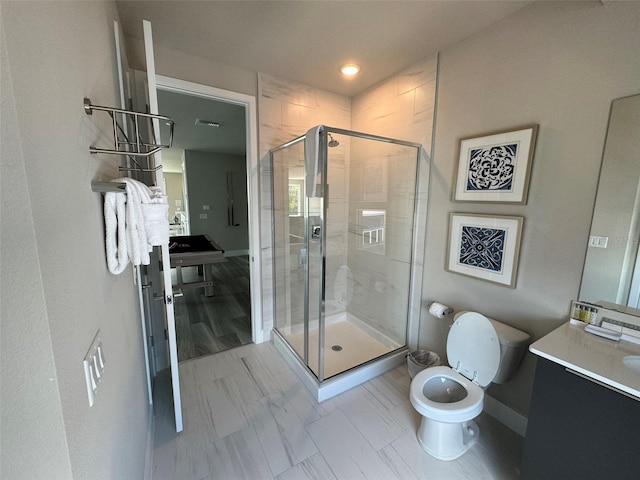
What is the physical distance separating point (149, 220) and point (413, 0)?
6.25 feet

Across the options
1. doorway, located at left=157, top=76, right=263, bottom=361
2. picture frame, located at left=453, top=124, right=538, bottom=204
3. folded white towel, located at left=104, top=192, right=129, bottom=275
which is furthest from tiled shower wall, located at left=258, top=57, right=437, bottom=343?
folded white towel, located at left=104, top=192, right=129, bottom=275

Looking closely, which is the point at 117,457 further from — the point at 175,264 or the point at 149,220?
the point at 175,264

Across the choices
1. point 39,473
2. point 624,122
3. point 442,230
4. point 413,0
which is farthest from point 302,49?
point 39,473

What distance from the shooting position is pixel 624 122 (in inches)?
53.9

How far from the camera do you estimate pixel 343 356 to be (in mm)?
2668

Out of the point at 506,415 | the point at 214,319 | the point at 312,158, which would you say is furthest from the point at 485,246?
the point at 214,319

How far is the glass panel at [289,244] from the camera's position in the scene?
8.52ft

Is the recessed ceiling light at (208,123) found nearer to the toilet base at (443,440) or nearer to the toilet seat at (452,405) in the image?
the toilet seat at (452,405)

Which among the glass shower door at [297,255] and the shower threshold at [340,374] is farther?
the glass shower door at [297,255]

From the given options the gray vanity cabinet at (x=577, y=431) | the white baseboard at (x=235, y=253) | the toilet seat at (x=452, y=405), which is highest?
the gray vanity cabinet at (x=577, y=431)

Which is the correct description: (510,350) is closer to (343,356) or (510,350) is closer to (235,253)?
(343,356)

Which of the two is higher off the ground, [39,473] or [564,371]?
[39,473]

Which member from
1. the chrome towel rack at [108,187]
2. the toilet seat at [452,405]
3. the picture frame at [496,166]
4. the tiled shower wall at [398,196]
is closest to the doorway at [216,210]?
the chrome towel rack at [108,187]

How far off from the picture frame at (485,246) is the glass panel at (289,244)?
1316 millimetres
